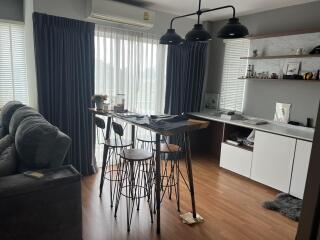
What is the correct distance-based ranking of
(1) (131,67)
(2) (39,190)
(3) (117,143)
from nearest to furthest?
(2) (39,190) < (3) (117,143) < (1) (131,67)

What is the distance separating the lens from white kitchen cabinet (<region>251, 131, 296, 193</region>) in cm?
315

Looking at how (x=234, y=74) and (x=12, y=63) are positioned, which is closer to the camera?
(x=12, y=63)

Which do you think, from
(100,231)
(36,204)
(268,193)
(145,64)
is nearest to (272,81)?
(268,193)

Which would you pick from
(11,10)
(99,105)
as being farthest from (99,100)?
(11,10)

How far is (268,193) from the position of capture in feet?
10.9

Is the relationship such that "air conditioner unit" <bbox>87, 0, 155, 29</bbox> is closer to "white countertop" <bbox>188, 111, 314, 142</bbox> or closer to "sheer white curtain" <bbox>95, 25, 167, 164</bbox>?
"sheer white curtain" <bbox>95, 25, 167, 164</bbox>

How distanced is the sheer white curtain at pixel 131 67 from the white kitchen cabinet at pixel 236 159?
4.59 ft

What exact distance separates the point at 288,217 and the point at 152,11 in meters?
3.31

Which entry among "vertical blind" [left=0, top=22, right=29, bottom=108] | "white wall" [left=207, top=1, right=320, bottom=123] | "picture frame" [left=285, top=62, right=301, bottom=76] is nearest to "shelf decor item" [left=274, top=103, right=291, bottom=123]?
"white wall" [left=207, top=1, right=320, bottom=123]

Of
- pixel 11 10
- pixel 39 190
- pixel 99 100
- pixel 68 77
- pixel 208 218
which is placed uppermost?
pixel 11 10

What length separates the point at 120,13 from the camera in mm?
3439

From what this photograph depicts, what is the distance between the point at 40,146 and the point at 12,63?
2.37 m

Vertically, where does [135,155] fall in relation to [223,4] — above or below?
below

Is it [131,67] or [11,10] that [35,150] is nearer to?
[131,67]
